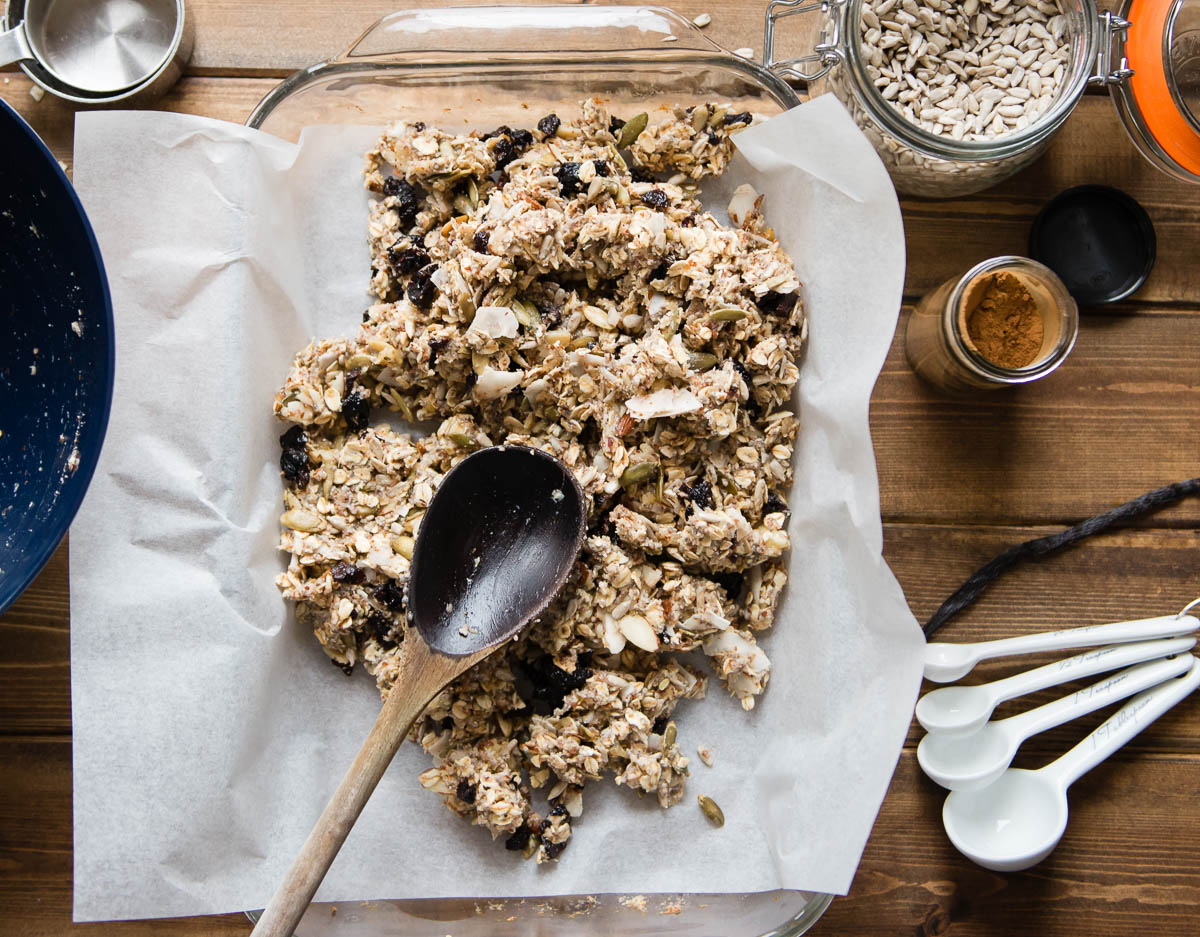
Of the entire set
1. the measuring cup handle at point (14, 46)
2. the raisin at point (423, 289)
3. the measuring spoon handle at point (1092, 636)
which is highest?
the measuring cup handle at point (14, 46)

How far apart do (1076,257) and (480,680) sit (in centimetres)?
132

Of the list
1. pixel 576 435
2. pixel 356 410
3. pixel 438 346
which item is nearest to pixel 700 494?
pixel 576 435

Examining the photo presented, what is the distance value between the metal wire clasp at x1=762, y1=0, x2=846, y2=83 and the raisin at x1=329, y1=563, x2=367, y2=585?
1.10 metres

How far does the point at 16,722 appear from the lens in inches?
63.7

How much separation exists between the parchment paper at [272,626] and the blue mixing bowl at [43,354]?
3.3 inches

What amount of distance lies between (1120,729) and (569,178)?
137 centimetres

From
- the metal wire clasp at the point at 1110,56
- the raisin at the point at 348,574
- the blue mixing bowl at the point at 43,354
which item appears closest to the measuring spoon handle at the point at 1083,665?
the metal wire clasp at the point at 1110,56

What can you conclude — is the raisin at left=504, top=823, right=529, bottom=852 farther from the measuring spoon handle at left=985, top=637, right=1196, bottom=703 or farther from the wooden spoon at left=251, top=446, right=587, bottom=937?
the measuring spoon handle at left=985, top=637, right=1196, bottom=703

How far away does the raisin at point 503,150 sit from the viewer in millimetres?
1547

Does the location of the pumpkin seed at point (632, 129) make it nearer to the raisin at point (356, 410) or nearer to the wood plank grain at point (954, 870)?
the raisin at point (356, 410)

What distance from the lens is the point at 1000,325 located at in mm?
1542

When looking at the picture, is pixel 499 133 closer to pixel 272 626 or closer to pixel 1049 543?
pixel 272 626

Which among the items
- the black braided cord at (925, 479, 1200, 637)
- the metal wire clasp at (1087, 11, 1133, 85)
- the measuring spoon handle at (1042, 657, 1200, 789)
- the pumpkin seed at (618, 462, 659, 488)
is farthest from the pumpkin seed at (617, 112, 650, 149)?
the measuring spoon handle at (1042, 657, 1200, 789)

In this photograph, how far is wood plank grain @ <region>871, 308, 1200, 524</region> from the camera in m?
1.67
